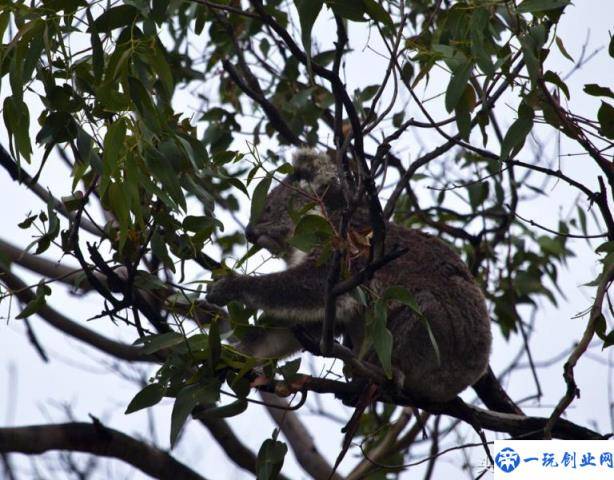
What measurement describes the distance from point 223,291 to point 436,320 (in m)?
0.82

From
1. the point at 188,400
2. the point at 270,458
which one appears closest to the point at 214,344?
the point at 188,400

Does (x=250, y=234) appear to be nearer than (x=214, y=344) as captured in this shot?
No

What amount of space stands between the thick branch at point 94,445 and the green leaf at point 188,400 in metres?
0.94

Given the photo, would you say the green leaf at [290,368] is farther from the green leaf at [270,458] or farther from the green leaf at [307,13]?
the green leaf at [307,13]

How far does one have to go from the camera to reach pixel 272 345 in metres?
3.54

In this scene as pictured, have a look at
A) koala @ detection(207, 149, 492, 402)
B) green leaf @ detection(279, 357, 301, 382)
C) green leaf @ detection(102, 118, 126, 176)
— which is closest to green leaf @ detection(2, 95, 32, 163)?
green leaf @ detection(102, 118, 126, 176)

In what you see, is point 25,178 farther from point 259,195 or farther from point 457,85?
point 457,85

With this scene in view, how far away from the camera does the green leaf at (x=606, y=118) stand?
2.44 m

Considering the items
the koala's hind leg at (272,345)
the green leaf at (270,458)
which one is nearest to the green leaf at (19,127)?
the green leaf at (270,458)

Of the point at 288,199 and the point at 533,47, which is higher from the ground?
the point at 288,199

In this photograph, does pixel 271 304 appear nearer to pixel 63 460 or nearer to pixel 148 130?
pixel 63 460

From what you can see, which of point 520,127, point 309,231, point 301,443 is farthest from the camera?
point 301,443

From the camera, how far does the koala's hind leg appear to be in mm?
3445

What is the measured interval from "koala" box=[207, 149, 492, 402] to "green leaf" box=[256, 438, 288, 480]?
668 millimetres
